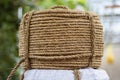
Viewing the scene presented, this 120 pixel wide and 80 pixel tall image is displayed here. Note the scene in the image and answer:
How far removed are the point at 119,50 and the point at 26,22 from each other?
136 inches

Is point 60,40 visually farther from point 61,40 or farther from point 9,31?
point 9,31

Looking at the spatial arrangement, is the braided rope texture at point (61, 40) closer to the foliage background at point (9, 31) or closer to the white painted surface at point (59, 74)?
the white painted surface at point (59, 74)

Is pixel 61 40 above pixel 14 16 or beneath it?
above

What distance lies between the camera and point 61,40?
2.75 ft

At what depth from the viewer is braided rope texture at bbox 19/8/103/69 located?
2.75 ft

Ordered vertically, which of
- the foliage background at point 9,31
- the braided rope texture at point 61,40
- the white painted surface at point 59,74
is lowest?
the foliage background at point 9,31

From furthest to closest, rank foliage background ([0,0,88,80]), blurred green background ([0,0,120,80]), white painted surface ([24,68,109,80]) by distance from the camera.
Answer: foliage background ([0,0,88,80]), blurred green background ([0,0,120,80]), white painted surface ([24,68,109,80])

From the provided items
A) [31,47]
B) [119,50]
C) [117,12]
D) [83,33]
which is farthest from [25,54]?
[119,50]

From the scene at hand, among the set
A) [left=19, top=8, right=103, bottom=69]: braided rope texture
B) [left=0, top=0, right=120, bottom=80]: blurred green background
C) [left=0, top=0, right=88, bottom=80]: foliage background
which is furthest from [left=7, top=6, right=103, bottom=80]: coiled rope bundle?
[left=0, top=0, right=88, bottom=80]: foliage background

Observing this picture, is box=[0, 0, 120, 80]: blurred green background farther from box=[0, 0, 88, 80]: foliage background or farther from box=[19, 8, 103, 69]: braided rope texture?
box=[19, 8, 103, 69]: braided rope texture

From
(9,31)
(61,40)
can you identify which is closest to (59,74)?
(61,40)

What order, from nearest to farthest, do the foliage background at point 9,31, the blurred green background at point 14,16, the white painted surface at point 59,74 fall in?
the white painted surface at point 59,74
the blurred green background at point 14,16
the foliage background at point 9,31

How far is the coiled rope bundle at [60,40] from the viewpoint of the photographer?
0.84 metres

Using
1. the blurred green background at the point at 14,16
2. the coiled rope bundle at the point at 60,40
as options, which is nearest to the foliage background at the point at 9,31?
the blurred green background at the point at 14,16
